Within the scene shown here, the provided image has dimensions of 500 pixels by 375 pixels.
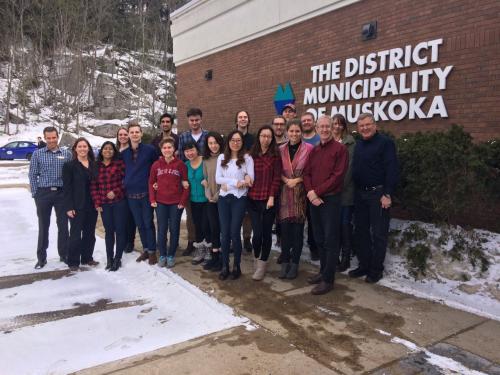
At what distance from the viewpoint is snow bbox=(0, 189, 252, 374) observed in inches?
125

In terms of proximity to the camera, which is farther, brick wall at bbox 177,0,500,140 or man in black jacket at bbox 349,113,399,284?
brick wall at bbox 177,0,500,140

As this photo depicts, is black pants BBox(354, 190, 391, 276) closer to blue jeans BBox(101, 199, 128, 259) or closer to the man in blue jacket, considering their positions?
the man in blue jacket

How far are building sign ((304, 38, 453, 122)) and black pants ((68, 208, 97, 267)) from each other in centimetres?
466

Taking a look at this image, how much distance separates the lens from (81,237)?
548 cm

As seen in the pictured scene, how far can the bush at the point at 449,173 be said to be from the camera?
4.16 m

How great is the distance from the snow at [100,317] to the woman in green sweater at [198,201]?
64cm

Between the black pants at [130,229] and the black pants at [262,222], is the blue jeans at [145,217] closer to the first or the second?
the black pants at [130,229]

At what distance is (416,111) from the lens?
20.5 feet

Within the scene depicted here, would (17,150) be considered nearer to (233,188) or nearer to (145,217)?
(145,217)

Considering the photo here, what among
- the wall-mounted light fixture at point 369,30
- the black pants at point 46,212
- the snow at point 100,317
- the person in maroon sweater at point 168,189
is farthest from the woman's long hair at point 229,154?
the wall-mounted light fixture at point 369,30

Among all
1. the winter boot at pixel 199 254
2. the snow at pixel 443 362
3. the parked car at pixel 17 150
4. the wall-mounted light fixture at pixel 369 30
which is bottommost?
the snow at pixel 443 362

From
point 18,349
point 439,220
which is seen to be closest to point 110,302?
point 18,349

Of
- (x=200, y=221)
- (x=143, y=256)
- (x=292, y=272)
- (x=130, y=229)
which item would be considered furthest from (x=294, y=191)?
(x=130, y=229)

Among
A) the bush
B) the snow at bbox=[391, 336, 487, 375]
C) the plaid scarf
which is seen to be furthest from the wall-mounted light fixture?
the snow at bbox=[391, 336, 487, 375]
